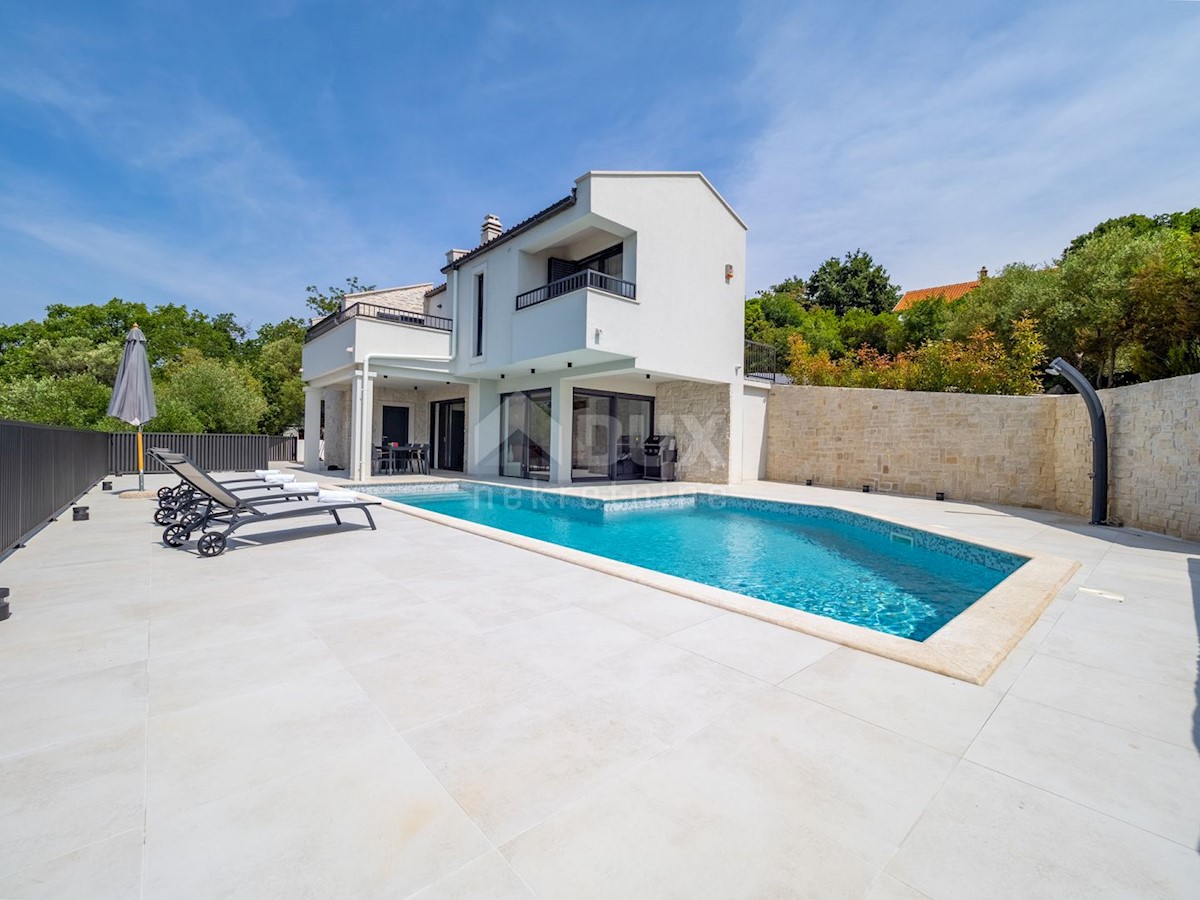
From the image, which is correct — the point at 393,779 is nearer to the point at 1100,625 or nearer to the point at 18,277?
the point at 1100,625

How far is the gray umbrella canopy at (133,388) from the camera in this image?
9.55 meters

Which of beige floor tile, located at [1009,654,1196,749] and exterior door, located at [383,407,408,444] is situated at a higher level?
exterior door, located at [383,407,408,444]

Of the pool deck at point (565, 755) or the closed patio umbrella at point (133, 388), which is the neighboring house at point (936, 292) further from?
the closed patio umbrella at point (133, 388)

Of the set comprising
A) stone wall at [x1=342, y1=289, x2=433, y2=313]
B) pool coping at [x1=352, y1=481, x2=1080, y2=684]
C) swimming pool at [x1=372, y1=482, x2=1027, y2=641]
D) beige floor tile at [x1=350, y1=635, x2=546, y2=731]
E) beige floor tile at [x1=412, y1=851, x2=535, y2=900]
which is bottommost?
swimming pool at [x1=372, y1=482, x2=1027, y2=641]

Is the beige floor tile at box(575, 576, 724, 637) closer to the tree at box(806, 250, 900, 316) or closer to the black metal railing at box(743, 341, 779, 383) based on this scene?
the black metal railing at box(743, 341, 779, 383)

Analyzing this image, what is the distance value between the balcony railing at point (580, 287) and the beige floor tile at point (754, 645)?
883 cm

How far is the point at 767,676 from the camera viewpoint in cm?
282

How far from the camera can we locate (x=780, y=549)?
7.78m

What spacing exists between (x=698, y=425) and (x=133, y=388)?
1288 centimetres

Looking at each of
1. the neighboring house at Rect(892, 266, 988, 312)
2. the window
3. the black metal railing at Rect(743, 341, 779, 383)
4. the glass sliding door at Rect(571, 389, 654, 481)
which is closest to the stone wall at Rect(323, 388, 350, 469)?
the window

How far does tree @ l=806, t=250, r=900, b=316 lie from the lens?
35062mm

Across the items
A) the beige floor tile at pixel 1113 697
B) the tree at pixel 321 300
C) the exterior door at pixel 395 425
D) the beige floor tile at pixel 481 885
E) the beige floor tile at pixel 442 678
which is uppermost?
the tree at pixel 321 300

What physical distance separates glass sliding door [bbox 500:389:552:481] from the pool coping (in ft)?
31.2

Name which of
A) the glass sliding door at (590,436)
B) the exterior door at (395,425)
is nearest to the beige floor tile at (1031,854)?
the glass sliding door at (590,436)
